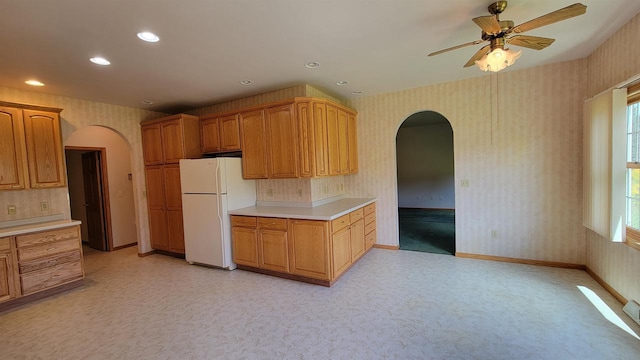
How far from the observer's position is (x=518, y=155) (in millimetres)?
3691

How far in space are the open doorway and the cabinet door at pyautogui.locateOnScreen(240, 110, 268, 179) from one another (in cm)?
320

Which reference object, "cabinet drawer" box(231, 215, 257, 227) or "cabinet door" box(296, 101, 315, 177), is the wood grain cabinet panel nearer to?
"cabinet drawer" box(231, 215, 257, 227)

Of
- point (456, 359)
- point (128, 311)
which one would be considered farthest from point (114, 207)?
point (456, 359)

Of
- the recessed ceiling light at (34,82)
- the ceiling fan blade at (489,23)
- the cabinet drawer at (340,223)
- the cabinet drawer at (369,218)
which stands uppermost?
the recessed ceiling light at (34,82)

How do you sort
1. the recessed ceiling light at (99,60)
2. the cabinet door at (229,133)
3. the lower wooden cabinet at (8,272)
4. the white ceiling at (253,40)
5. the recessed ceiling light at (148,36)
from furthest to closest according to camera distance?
the cabinet door at (229,133), the lower wooden cabinet at (8,272), the recessed ceiling light at (99,60), the recessed ceiling light at (148,36), the white ceiling at (253,40)

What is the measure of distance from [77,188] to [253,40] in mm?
5806

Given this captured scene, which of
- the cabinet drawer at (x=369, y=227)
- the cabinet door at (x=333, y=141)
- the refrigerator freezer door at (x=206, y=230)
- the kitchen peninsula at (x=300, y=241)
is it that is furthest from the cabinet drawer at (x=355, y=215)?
the refrigerator freezer door at (x=206, y=230)

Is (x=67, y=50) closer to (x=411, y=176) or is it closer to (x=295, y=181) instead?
(x=295, y=181)

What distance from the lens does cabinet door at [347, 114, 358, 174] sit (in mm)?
4469

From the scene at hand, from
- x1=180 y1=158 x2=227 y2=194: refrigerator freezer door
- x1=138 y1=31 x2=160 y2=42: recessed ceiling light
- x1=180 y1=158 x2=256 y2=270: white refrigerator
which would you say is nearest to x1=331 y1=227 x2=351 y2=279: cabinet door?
x1=180 y1=158 x2=256 y2=270: white refrigerator

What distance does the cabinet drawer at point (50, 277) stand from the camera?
3.09 m

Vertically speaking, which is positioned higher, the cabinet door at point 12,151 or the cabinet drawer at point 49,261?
the cabinet door at point 12,151

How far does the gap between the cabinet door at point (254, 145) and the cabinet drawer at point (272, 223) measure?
67 centimetres

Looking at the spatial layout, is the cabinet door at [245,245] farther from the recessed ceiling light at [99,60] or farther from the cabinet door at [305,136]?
the recessed ceiling light at [99,60]
